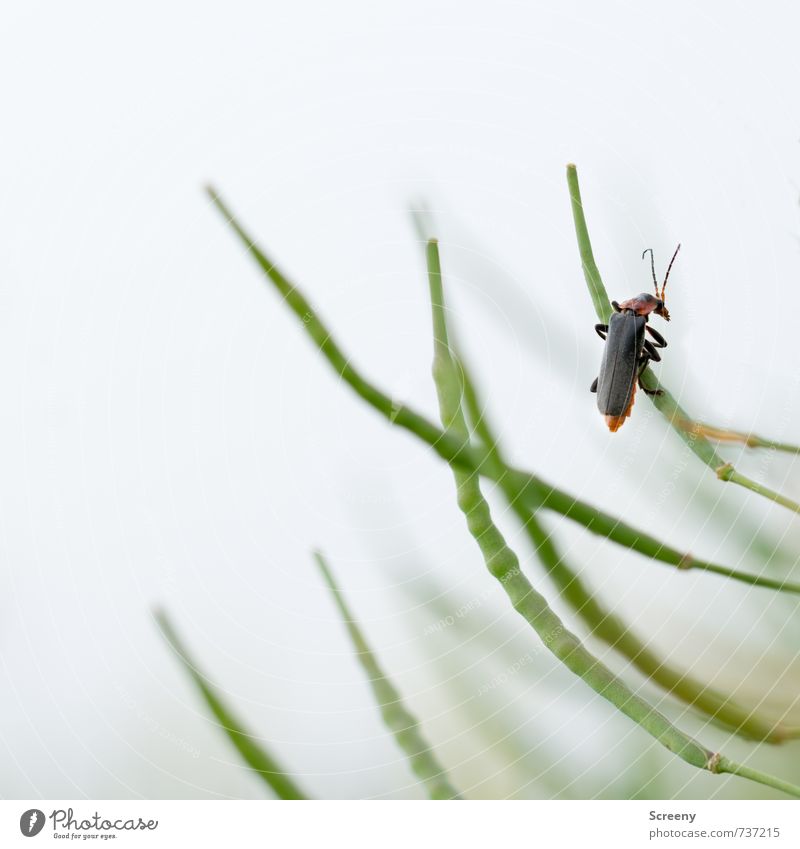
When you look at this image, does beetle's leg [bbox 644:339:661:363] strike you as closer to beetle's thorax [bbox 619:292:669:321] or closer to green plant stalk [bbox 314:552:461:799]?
beetle's thorax [bbox 619:292:669:321]

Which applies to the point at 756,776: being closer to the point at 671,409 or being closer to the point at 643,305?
the point at 671,409

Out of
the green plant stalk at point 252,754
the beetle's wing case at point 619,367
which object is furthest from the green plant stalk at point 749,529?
the green plant stalk at point 252,754

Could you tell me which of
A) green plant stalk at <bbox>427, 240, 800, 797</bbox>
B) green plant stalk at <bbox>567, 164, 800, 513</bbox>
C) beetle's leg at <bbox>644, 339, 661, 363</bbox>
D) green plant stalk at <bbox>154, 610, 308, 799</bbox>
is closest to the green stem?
green plant stalk at <bbox>427, 240, 800, 797</bbox>

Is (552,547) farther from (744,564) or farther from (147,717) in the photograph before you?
(147,717)

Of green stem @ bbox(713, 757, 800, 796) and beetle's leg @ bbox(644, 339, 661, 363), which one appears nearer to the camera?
green stem @ bbox(713, 757, 800, 796)

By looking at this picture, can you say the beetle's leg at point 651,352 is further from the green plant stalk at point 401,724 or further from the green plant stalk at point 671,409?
the green plant stalk at point 401,724
